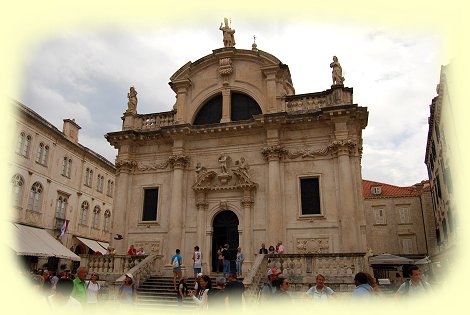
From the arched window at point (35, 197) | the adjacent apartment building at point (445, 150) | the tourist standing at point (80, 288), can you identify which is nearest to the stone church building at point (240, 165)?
the adjacent apartment building at point (445, 150)

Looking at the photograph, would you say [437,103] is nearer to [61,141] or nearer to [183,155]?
[183,155]

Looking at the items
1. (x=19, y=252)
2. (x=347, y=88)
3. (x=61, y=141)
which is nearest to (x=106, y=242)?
(x=61, y=141)

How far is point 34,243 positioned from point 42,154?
8.17m

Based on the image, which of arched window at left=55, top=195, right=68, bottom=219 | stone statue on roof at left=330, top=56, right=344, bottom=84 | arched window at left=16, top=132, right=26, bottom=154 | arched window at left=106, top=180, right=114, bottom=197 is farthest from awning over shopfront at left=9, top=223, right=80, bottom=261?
stone statue on roof at left=330, top=56, right=344, bottom=84

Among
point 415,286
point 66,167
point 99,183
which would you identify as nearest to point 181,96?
point 66,167

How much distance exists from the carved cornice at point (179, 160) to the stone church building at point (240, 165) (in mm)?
62

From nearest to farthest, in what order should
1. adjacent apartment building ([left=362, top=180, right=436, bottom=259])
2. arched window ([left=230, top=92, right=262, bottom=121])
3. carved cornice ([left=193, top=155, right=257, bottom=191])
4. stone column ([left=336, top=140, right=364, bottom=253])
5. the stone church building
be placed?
stone column ([left=336, top=140, right=364, bottom=253])
the stone church building
carved cornice ([left=193, top=155, right=257, bottom=191])
arched window ([left=230, top=92, right=262, bottom=121])
adjacent apartment building ([left=362, top=180, right=436, bottom=259])

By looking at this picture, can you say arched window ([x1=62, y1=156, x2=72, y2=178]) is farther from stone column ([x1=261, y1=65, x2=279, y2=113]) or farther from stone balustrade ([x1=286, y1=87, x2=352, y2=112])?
stone balustrade ([x1=286, y1=87, x2=352, y2=112])

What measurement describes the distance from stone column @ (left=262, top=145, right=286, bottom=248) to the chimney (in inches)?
920

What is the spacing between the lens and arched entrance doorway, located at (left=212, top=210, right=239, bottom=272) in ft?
67.2

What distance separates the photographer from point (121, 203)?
2266cm

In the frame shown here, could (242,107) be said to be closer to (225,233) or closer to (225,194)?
(225,194)

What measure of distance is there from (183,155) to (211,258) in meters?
6.23

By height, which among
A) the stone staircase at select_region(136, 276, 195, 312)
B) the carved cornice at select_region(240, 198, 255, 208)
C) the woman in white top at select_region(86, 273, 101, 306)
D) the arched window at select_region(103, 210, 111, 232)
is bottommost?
the stone staircase at select_region(136, 276, 195, 312)
